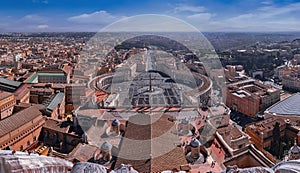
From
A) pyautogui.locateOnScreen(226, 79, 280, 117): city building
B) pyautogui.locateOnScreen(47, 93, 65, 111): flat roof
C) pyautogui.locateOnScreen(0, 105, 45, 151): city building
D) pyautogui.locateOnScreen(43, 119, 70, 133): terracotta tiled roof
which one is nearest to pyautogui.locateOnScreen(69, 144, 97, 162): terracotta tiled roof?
pyautogui.locateOnScreen(43, 119, 70, 133): terracotta tiled roof

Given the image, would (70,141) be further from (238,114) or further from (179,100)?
(238,114)

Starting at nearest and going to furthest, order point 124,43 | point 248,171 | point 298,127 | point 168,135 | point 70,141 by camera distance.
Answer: point 248,171
point 168,135
point 70,141
point 298,127
point 124,43

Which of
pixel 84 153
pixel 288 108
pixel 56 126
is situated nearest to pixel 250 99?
→ pixel 288 108

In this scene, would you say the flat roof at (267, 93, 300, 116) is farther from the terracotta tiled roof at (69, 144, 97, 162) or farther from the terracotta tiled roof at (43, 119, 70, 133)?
the terracotta tiled roof at (69, 144, 97, 162)

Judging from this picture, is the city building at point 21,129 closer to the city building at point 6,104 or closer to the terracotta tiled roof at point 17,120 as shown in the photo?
the terracotta tiled roof at point 17,120

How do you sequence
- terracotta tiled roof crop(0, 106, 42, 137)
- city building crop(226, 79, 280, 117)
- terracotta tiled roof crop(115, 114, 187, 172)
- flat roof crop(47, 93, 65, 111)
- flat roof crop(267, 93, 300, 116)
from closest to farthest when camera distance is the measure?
terracotta tiled roof crop(115, 114, 187, 172)
terracotta tiled roof crop(0, 106, 42, 137)
flat roof crop(47, 93, 65, 111)
flat roof crop(267, 93, 300, 116)
city building crop(226, 79, 280, 117)

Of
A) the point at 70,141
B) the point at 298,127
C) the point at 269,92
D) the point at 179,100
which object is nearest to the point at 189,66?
the point at 269,92

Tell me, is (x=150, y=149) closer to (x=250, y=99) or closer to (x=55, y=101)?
(x=55, y=101)

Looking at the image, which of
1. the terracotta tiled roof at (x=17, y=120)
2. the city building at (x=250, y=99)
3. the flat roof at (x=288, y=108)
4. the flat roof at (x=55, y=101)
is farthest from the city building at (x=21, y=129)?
the city building at (x=250, y=99)
